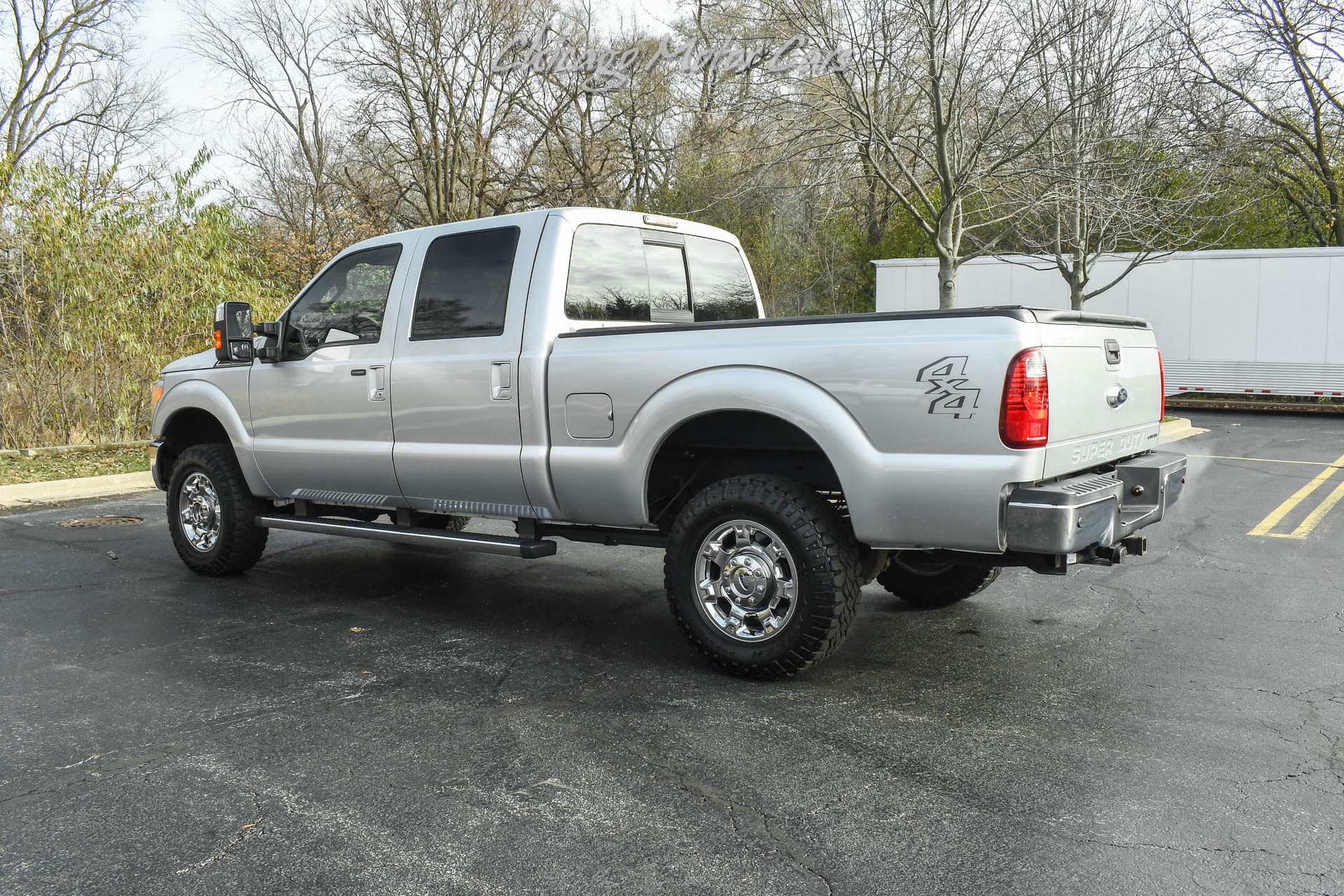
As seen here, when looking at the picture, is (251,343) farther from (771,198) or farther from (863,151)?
(771,198)

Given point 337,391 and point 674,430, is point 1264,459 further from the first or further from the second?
point 337,391

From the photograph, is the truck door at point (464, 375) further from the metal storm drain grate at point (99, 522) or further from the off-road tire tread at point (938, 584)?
the metal storm drain grate at point (99, 522)

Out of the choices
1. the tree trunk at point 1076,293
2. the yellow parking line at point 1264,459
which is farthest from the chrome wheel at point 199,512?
the tree trunk at point 1076,293

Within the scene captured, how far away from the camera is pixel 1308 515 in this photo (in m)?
8.79

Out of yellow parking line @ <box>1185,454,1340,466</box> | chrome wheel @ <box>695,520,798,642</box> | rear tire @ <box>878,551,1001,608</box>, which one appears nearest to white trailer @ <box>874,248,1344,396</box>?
yellow parking line @ <box>1185,454,1340,466</box>

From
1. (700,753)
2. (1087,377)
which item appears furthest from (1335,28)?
(700,753)

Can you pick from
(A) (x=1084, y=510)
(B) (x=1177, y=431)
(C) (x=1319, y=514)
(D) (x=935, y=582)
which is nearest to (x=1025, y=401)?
(A) (x=1084, y=510)

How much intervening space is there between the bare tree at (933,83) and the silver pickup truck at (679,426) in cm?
667

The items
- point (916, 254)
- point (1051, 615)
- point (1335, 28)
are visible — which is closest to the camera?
point (1051, 615)

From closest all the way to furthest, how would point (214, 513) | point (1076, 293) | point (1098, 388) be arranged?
point (1098, 388) → point (214, 513) → point (1076, 293)

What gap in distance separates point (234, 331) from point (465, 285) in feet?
5.33

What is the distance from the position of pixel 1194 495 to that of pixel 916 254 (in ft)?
53.2

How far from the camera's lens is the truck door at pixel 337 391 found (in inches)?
234

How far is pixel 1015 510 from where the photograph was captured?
4.01 metres
